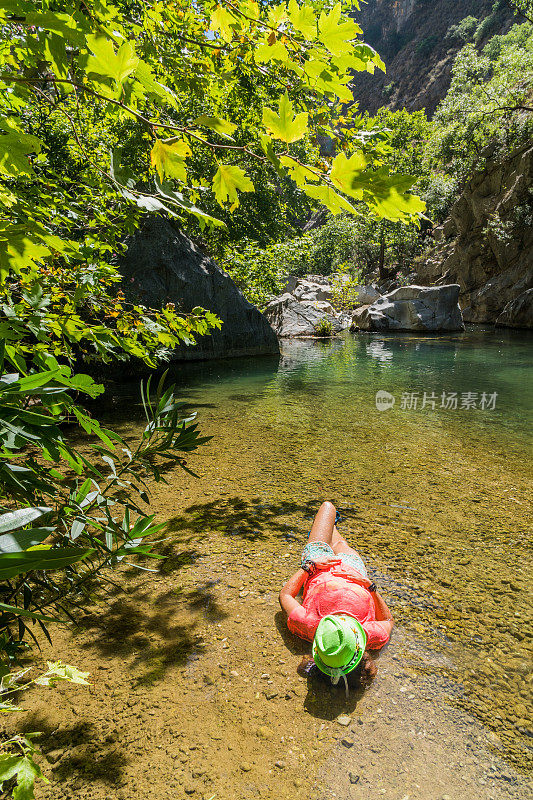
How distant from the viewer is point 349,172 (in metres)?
0.97

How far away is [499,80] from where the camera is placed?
22750mm

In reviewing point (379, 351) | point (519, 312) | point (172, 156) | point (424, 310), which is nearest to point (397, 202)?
point (172, 156)

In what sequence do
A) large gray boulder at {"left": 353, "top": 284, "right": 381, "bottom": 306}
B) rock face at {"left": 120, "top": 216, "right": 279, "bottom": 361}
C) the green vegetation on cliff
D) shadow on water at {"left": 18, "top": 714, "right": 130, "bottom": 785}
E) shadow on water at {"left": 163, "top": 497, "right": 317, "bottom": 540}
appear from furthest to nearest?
1. large gray boulder at {"left": 353, "top": 284, "right": 381, "bottom": 306}
2. the green vegetation on cliff
3. rock face at {"left": 120, "top": 216, "right": 279, "bottom": 361}
4. shadow on water at {"left": 163, "top": 497, "right": 317, "bottom": 540}
5. shadow on water at {"left": 18, "top": 714, "right": 130, "bottom": 785}

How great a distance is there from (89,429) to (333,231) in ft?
151

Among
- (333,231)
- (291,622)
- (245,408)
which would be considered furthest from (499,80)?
(291,622)

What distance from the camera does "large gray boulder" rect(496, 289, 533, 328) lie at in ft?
75.8

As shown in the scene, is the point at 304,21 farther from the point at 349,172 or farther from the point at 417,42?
the point at 417,42

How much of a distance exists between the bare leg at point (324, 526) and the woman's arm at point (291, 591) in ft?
1.44

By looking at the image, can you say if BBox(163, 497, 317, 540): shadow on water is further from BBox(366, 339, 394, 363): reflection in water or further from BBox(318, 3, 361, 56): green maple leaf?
BBox(366, 339, 394, 363): reflection in water

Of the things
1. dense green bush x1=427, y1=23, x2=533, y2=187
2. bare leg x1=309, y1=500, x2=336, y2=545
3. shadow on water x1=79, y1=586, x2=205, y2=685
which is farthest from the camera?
dense green bush x1=427, y1=23, x2=533, y2=187

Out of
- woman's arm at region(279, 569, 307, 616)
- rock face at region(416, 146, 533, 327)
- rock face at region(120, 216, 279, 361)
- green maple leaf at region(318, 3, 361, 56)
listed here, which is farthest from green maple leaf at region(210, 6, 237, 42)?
rock face at region(416, 146, 533, 327)

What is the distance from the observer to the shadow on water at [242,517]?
3.89 metres

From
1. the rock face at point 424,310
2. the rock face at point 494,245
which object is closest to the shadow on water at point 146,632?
the rock face at point 424,310

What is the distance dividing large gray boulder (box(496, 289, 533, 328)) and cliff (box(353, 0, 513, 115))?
169 ft
